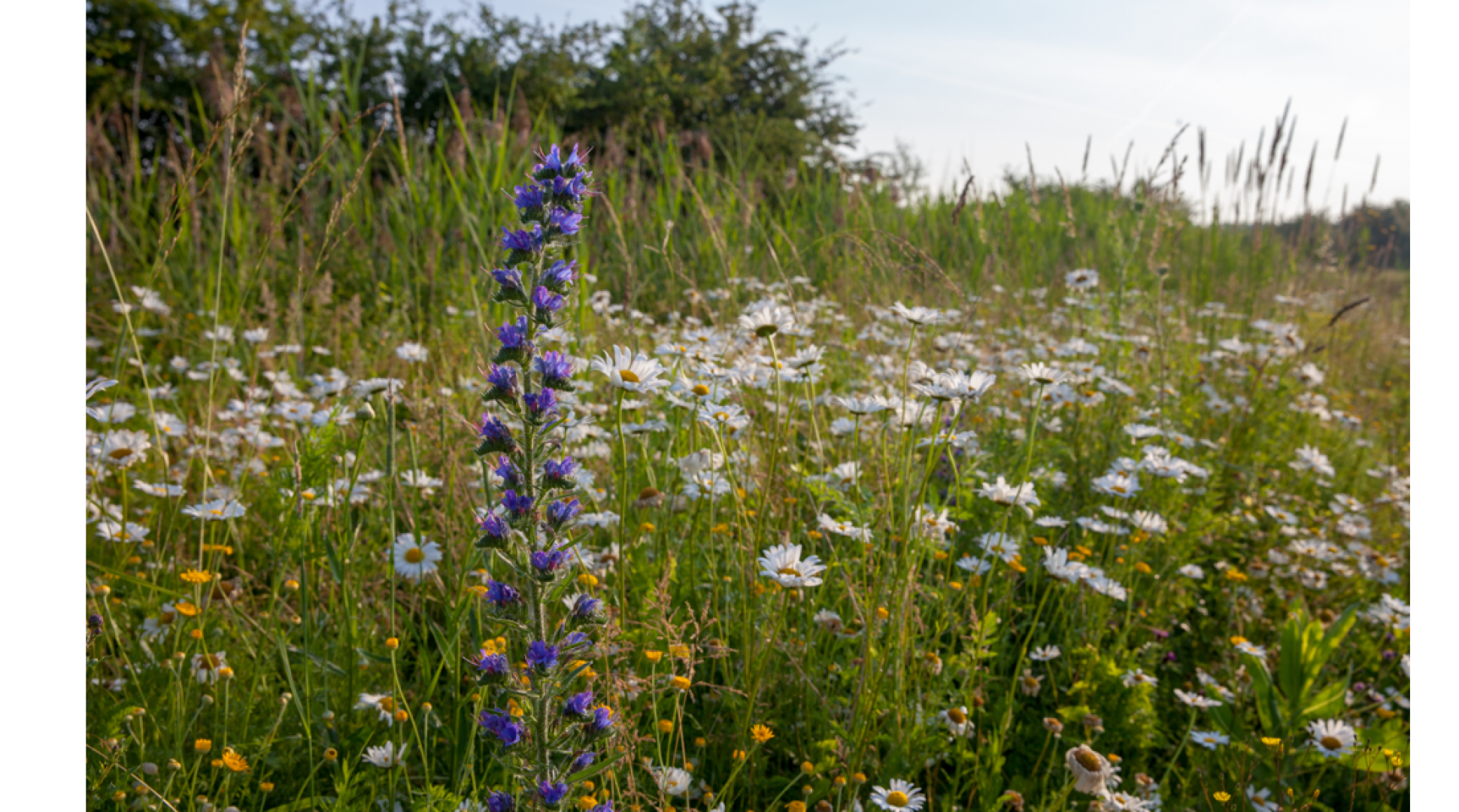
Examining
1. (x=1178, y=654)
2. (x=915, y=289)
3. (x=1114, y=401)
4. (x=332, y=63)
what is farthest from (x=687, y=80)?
(x=1178, y=654)

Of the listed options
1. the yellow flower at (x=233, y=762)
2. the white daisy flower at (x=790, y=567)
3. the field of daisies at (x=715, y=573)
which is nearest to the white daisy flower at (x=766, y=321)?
the field of daisies at (x=715, y=573)

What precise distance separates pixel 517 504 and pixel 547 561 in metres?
0.07

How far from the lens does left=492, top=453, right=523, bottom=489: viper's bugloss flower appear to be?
0.87 metres

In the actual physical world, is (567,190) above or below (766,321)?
above

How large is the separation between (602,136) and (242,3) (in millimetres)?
4304

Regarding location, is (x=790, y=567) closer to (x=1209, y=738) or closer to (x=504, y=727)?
(x=504, y=727)

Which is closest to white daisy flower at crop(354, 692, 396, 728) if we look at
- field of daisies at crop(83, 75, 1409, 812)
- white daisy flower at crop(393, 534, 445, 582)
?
field of daisies at crop(83, 75, 1409, 812)

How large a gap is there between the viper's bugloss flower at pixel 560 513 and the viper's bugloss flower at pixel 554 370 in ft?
0.44

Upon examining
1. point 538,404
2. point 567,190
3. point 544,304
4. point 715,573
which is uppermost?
point 567,190

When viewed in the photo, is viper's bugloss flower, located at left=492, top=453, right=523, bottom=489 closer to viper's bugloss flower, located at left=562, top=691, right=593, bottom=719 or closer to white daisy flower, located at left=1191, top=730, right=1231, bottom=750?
viper's bugloss flower, located at left=562, top=691, right=593, bottom=719

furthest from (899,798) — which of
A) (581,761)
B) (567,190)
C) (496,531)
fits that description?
(567,190)

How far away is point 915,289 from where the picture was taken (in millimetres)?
4363

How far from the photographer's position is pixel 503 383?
861 mm

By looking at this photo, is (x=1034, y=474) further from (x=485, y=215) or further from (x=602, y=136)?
(x=602, y=136)
